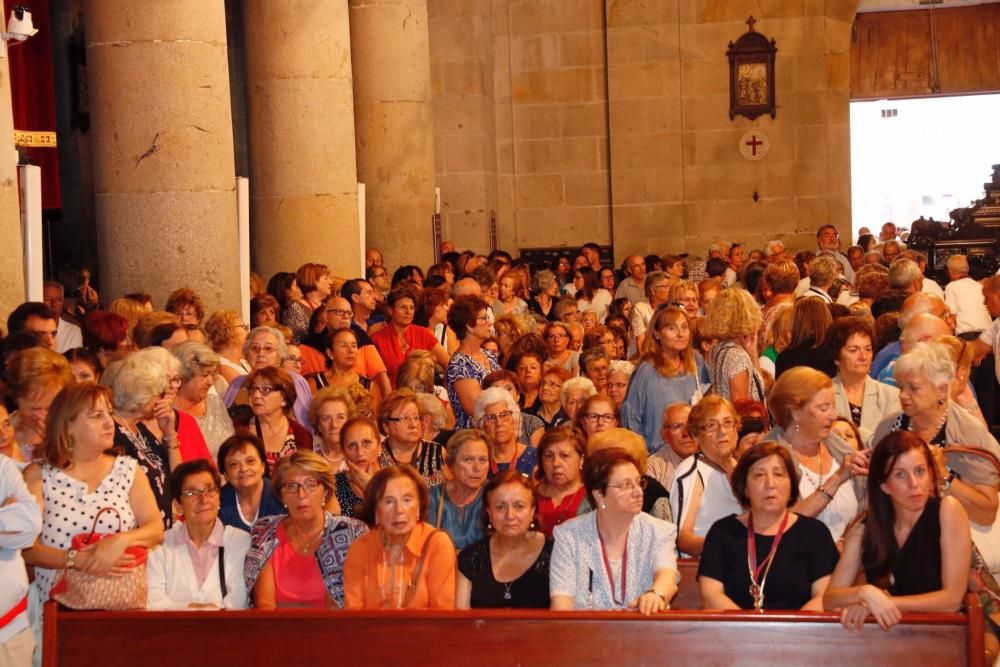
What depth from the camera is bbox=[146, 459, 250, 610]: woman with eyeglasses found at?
6.25m

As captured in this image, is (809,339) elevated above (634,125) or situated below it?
below

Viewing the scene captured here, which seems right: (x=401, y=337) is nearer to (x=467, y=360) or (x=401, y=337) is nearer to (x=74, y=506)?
(x=467, y=360)

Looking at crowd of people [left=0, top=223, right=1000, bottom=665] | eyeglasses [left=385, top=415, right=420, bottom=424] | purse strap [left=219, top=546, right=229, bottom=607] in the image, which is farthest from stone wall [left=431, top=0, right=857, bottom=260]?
purse strap [left=219, top=546, right=229, bottom=607]

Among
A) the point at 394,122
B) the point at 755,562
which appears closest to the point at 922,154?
the point at 394,122

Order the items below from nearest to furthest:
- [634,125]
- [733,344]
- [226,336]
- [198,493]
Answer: [198,493]
[733,344]
[226,336]
[634,125]

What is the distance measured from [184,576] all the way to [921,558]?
9.58 ft

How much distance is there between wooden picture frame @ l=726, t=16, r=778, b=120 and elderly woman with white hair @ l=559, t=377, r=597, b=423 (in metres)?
13.2

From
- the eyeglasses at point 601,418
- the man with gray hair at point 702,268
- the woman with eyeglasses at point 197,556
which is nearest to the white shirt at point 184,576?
the woman with eyeglasses at point 197,556

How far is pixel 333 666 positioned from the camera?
5551 millimetres

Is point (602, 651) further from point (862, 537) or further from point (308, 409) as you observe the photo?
point (308, 409)

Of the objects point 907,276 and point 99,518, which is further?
point 907,276

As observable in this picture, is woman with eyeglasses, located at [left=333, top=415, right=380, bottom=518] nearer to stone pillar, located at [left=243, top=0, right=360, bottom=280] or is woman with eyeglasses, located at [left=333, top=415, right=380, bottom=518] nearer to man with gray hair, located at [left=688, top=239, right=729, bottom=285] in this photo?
stone pillar, located at [left=243, top=0, right=360, bottom=280]

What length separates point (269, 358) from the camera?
8625 mm

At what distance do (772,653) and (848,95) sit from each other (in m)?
16.7
